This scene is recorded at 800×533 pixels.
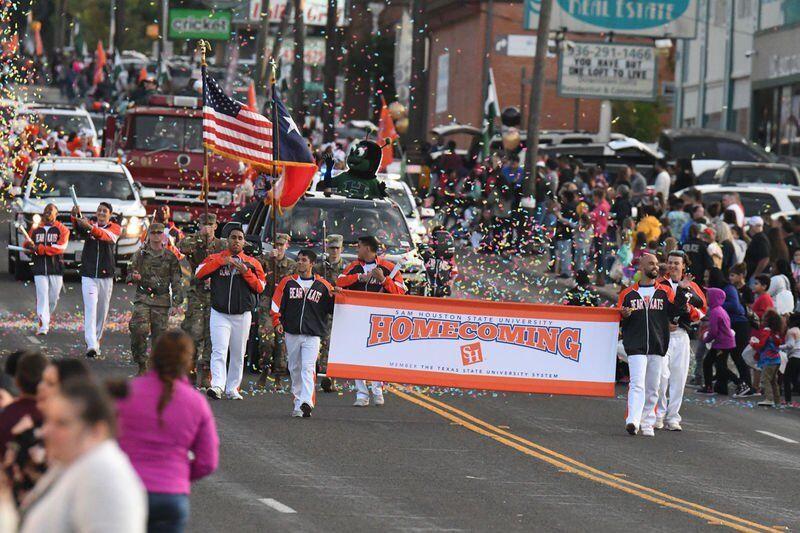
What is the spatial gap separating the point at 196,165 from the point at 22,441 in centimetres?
2781

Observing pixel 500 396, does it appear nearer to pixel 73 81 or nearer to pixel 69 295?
pixel 69 295

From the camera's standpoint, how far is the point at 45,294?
24.2 metres

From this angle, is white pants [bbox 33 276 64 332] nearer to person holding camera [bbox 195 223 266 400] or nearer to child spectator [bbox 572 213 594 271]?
person holding camera [bbox 195 223 266 400]

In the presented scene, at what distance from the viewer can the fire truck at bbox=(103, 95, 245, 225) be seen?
35750mm

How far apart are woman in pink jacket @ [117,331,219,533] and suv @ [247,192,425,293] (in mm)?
13773

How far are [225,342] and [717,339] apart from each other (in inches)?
254

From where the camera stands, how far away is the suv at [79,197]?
3098 centimetres

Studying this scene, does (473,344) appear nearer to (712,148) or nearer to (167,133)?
(167,133)

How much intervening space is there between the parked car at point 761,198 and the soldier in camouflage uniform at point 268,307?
13660 mm

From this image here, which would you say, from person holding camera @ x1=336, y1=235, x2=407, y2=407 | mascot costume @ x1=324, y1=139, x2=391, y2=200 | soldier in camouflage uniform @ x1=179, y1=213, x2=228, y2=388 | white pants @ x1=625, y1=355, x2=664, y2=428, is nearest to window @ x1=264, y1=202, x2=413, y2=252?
mascot costume @ x1=324, y1=139, x2=391, y2=200

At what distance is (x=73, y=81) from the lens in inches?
2933

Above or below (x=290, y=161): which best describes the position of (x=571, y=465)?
below

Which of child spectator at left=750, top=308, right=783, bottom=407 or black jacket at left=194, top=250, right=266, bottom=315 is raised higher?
black jacket at left=194, top=250, right=266, bottom=315

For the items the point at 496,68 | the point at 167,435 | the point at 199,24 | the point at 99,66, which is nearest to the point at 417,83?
the point at 496,68
